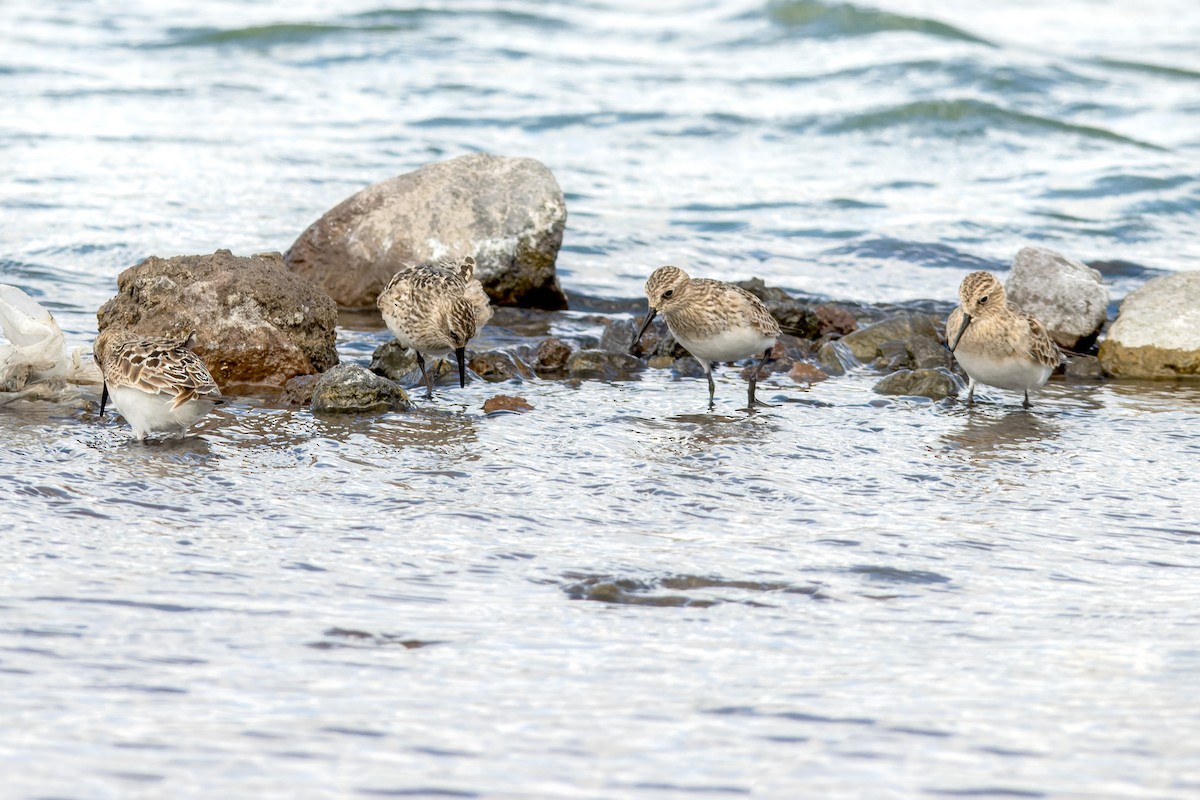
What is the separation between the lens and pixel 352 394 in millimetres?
10141

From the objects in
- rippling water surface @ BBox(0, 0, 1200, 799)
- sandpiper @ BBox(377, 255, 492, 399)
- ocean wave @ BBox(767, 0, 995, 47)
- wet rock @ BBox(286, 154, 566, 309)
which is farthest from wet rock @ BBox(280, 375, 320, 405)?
ocean wave @ BBox(767, 0, 995, 47)

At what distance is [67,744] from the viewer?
5.04 m

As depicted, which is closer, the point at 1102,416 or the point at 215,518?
the point at 215,518

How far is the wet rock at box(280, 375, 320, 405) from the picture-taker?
34.3ft

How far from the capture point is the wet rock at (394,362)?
11.7m

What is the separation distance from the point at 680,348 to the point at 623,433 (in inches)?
109

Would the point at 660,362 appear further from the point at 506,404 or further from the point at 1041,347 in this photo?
the point at 1041,347

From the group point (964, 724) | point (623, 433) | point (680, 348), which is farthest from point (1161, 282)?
point (964, 724)

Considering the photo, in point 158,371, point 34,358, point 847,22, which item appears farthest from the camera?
point 847,22

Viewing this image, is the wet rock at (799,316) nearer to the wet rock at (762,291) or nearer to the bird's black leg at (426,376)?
the wet rock at (762,291)

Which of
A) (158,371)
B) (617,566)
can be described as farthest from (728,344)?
(617,566)

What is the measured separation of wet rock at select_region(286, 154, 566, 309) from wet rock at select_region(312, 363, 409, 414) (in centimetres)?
384

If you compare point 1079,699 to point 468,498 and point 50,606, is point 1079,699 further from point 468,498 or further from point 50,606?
point 50,606

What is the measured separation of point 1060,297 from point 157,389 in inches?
317
